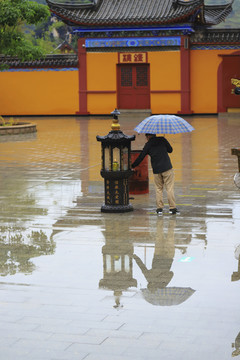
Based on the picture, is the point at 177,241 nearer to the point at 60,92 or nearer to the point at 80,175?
the point at 80,175

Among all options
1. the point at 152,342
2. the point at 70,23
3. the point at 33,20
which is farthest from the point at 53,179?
the point at 70,23

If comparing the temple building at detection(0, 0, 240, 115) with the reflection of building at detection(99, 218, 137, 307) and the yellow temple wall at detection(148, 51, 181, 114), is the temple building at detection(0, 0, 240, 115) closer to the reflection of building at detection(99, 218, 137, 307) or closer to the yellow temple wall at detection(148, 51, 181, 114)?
the yellow temple wall at detection(148, 51, 181, 114)

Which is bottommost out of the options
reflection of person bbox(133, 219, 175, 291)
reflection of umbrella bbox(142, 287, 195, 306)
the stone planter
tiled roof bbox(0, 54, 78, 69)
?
reflection of person bbox(133, 219, 175, 291)

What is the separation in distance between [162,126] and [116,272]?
3.71 meters

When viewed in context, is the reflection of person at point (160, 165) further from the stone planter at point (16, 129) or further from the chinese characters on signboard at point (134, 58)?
the chinese characters on signboard at point (134, 58)

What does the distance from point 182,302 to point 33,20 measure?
20326mm

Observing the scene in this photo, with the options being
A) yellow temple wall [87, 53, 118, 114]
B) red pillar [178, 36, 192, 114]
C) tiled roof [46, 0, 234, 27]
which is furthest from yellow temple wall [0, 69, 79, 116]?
red pillar [178, 36, 192, 114]

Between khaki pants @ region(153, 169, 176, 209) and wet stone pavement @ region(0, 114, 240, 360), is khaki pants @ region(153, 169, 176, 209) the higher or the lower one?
the higher one

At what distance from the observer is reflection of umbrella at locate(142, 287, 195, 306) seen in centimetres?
633

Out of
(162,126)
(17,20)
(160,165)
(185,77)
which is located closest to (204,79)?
(185,77)

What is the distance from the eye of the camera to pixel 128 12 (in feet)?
116

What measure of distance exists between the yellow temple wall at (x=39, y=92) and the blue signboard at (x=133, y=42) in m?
1.91

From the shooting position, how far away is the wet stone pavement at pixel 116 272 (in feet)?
17.6

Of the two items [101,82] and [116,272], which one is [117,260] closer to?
[116,272]
